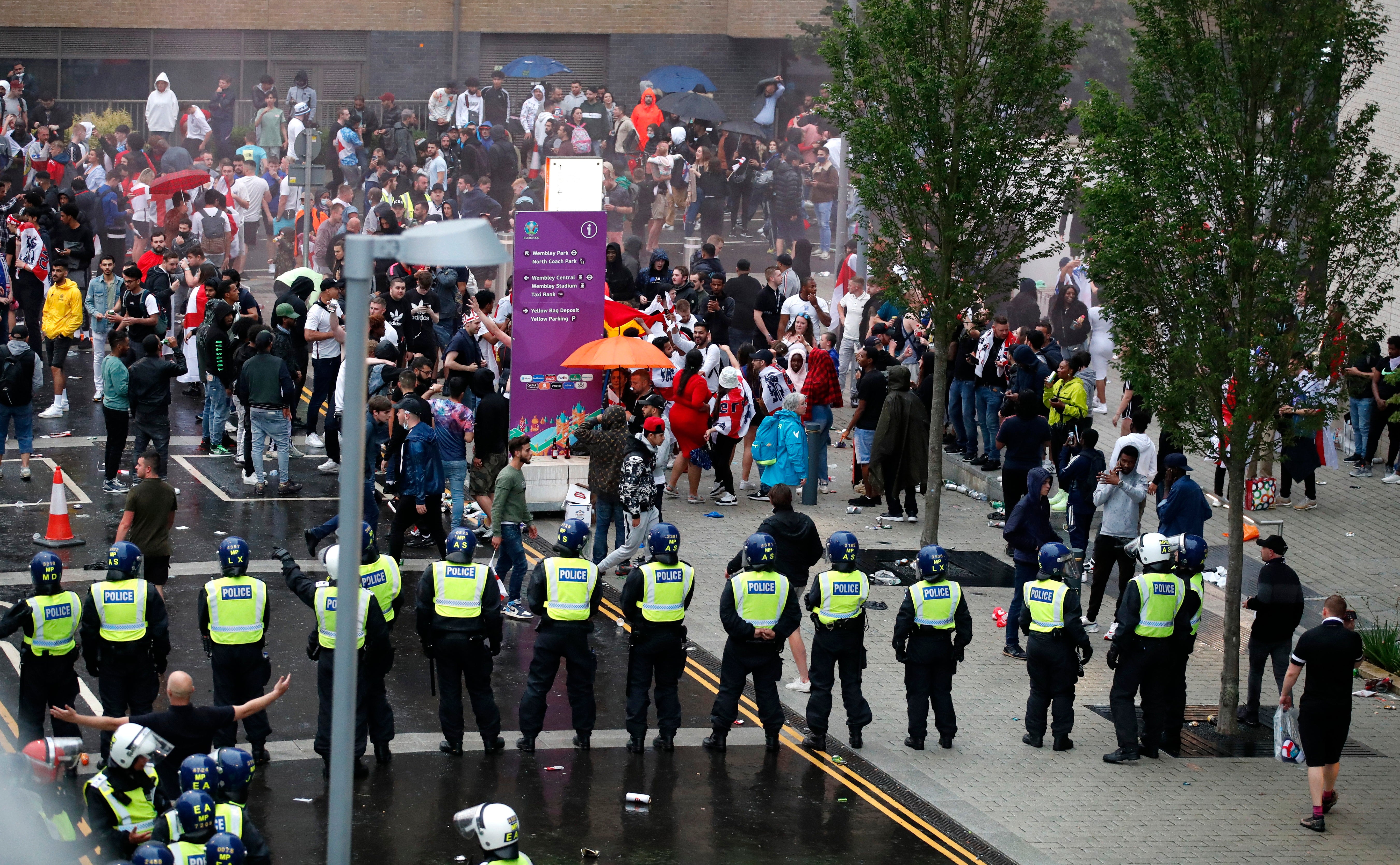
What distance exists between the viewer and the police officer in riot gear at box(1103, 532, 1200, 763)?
13.1 metres

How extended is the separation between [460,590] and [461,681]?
0.73 m

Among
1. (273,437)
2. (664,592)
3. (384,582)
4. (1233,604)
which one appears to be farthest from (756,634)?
(273,437)

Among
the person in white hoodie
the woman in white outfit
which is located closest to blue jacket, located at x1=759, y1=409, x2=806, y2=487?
the woman in white outfit

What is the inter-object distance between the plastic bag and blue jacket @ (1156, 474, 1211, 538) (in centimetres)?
303

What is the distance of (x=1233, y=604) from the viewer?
45.2 feet

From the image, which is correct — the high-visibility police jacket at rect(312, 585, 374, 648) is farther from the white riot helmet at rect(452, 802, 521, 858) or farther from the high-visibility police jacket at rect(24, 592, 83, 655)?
the white riot helmet at rect(452, 802, 521, 858)

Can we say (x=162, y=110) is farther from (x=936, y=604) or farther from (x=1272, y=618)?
(x=1272, y=618)

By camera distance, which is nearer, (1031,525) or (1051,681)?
(1051,681)

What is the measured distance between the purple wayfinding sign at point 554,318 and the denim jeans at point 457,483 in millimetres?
1632

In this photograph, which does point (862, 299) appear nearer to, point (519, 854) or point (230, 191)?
point (230, 191)

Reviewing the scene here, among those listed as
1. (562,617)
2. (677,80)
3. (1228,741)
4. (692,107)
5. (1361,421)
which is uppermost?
(677,80)

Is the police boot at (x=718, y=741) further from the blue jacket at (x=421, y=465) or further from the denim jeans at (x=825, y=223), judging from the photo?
the denim jeans at (x=825, y=223)

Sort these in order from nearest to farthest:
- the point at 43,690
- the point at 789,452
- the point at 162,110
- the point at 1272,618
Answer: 1. the point at 43,690
2. the point at 1272,618
3. the point at 789,452
4. the point at 162,110

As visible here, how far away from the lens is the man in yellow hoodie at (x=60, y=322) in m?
21.5
